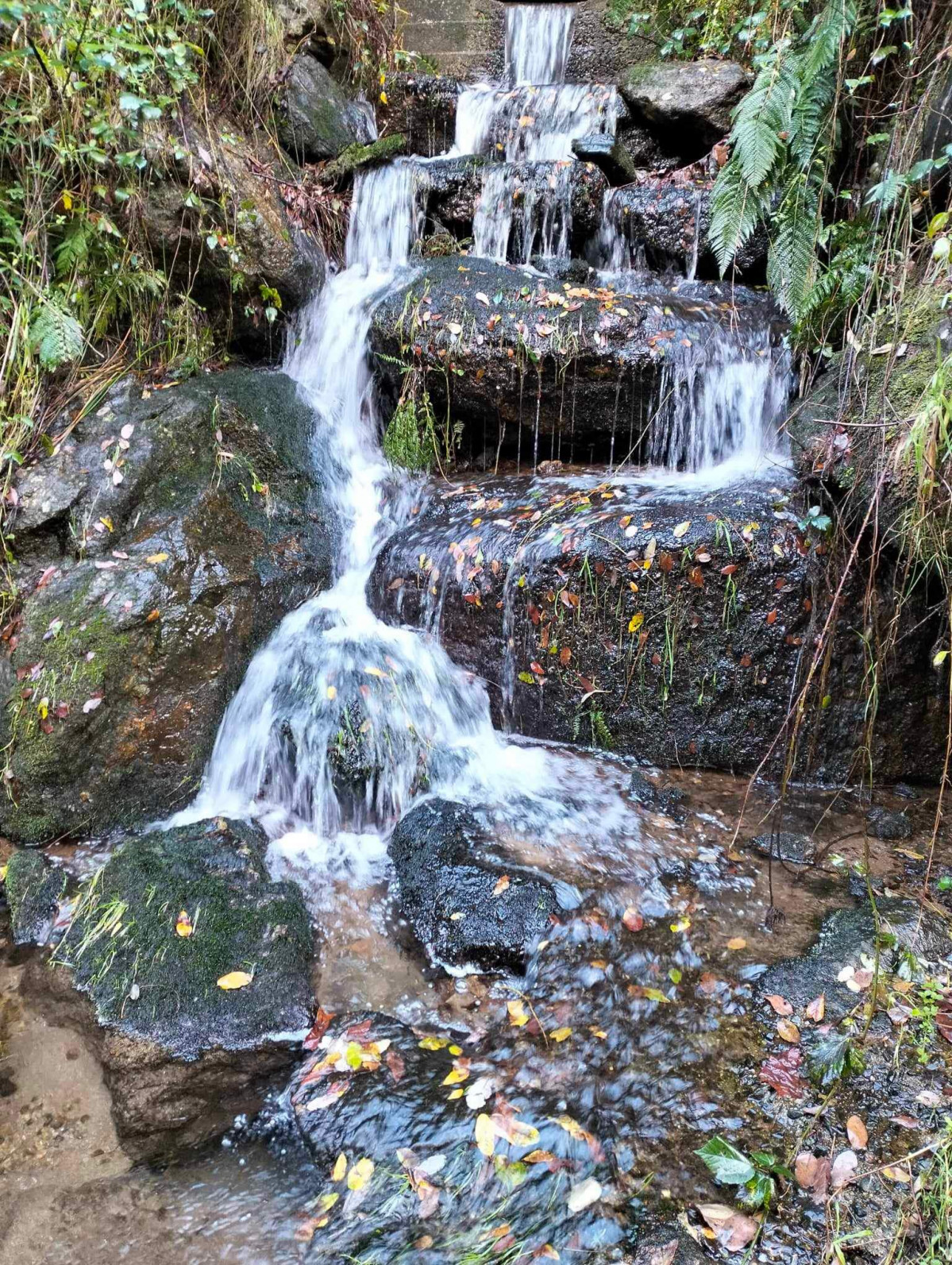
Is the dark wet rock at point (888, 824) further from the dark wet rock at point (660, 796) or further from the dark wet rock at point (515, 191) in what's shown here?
the dark wet rock at point (515, 191)

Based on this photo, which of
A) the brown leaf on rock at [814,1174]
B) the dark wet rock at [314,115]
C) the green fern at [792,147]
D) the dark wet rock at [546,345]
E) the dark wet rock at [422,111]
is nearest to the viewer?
the brown leaf on rock at [814,1174]

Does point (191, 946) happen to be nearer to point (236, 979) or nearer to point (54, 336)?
point (236, 979)

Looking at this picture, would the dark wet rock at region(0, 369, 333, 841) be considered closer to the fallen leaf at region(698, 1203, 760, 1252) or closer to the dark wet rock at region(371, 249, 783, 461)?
the dark wet rock at region(371, 249, 783, 461)

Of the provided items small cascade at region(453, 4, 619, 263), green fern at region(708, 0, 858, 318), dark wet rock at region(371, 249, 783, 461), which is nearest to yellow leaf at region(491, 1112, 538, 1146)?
dark wet rock at region(371, 249, 783, 461)

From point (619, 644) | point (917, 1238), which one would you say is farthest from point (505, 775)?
point (917, 1238)

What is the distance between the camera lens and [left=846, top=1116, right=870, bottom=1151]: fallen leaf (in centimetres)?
230

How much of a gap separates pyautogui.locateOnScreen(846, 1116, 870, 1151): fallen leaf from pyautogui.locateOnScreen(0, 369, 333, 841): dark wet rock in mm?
3384

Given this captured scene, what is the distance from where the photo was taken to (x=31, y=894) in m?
3.43

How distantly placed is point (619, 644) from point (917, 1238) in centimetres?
289

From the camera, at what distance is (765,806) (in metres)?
4.12

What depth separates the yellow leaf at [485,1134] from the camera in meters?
2.44

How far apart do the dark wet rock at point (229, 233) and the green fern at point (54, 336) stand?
3.56 ft

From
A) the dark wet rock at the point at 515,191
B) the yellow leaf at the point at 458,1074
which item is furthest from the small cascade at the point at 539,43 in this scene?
the yellow leaf at the point at 458,1074

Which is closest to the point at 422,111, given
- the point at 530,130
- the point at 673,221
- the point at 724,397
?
the point at 530,130
